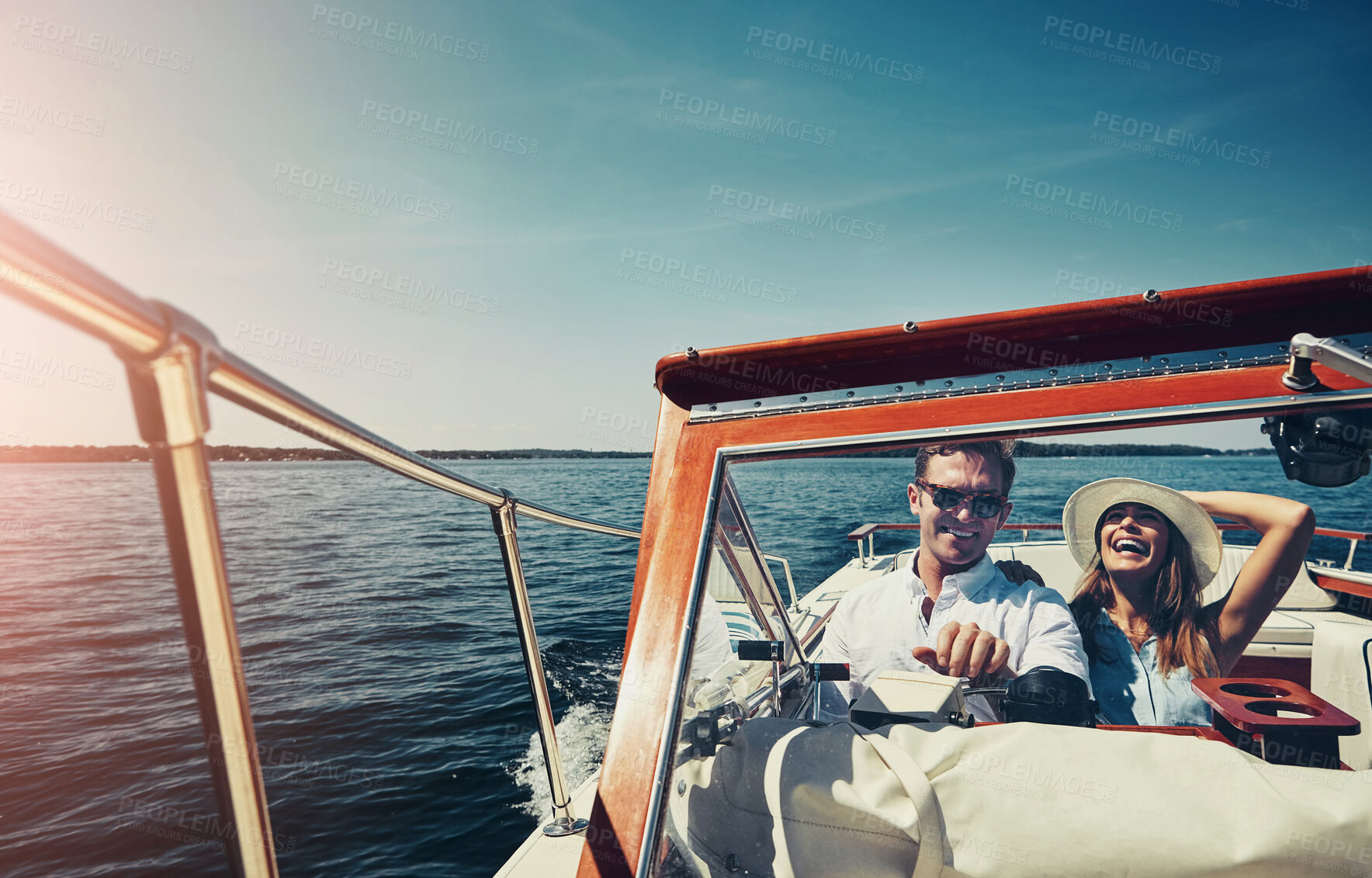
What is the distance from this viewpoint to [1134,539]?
2111mm

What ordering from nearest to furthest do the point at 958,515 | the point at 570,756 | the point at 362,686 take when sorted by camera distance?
1. the point at 958,515
2. the point at 570,756
3. the point at 362,686

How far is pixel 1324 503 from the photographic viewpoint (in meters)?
1.55

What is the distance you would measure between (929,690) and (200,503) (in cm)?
172

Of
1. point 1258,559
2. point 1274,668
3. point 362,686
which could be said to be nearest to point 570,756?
point 362,686

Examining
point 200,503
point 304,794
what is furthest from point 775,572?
point 304,794

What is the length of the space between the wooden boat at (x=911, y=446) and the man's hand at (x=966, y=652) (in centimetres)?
26

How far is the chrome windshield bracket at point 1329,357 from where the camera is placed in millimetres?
1237

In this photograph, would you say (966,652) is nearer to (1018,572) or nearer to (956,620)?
(956,620)

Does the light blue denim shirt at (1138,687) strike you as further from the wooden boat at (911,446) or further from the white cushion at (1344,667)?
the white cushion at (1344,667)

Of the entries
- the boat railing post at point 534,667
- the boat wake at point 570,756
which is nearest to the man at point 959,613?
the boat railing post at point 534,667

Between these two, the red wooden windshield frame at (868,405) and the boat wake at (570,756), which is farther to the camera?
the boat wake at (570,756)

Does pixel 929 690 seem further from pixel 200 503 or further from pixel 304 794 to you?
pixel 304 794

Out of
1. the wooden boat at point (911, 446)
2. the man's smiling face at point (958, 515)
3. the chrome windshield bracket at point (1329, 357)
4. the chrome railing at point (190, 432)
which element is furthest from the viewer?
the man's smiling face at point (958, 515)

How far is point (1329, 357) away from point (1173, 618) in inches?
40.2
